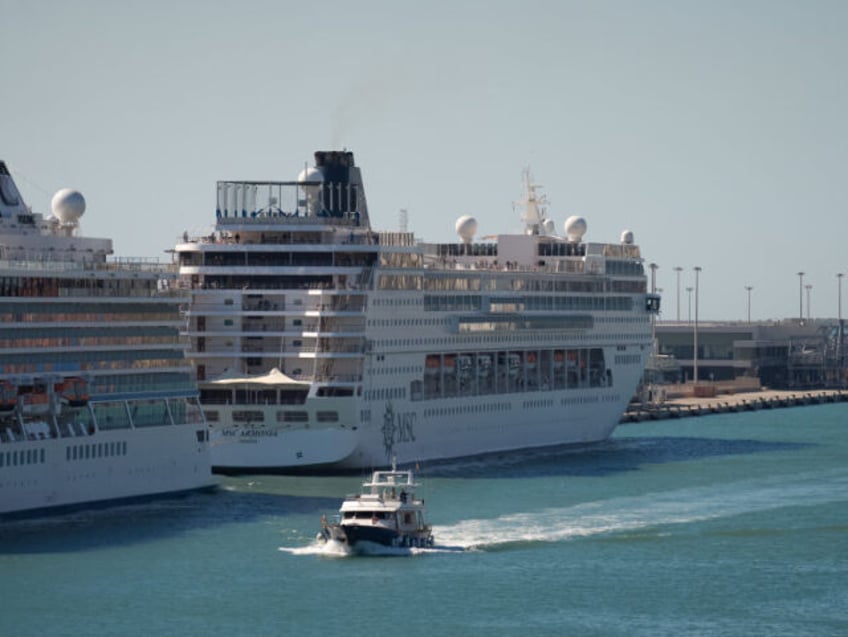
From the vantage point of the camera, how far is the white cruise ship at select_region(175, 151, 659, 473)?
91375mm

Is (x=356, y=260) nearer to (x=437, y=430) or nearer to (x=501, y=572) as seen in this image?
(x=437, y=430)

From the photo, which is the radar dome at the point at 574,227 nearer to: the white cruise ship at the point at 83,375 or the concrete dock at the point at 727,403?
the concrete dock at the point at 727,403

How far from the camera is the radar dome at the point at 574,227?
4761 inches

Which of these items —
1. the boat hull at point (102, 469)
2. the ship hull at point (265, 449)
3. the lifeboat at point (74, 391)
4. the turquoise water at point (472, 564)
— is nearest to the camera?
the turquoise water at point (472, 564)

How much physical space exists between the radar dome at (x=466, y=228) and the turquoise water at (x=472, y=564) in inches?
1062

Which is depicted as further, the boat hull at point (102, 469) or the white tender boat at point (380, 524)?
the boat hull at point (102, 469)

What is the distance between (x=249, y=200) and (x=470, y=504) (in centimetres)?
2088

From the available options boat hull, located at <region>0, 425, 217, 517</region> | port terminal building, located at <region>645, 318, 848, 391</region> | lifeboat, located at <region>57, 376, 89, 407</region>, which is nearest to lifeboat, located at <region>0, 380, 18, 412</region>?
boat hull, located at <region>0, 425, 217, 517</region>

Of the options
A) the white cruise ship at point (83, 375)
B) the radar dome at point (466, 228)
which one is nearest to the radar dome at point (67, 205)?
the white cruise ship at point (83, 375)

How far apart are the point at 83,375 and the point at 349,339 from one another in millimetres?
17146

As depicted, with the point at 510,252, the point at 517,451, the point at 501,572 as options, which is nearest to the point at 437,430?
the point at 517,451

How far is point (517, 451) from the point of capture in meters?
107

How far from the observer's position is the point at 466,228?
118m

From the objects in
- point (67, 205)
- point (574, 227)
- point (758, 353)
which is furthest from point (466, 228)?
point (758, 353)
